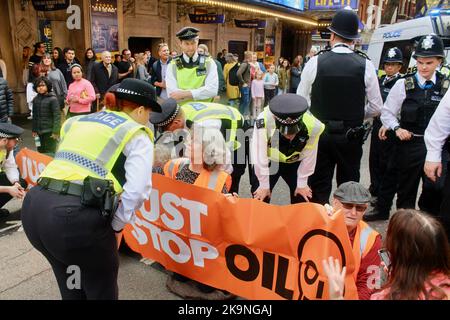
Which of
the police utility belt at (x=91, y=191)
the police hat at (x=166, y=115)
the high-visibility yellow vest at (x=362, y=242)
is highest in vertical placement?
the police hat at (x=166, y=115)

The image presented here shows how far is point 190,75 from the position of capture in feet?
14.1

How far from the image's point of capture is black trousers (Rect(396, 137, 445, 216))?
12.8 feet

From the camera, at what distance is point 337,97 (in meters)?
3.48

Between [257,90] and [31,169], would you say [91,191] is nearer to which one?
[31,169]

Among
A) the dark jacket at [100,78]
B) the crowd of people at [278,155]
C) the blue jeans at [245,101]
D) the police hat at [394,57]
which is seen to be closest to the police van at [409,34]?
the police hat at [394,57]

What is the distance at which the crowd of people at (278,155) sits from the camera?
1.96 metres

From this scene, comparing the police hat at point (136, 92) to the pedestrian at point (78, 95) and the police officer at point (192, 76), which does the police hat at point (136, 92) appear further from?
the pedestrian at point (78, 95)

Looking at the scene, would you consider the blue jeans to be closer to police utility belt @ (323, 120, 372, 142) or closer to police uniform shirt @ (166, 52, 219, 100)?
police uniform shirt @ (166, 52, 219, 100)

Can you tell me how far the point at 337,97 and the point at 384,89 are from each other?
7.89 ft

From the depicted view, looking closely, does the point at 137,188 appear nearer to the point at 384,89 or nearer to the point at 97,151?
the point at 97,151

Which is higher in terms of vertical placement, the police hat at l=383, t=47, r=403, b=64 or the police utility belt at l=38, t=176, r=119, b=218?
the police hat at l=383, t=47, r=403, b=64

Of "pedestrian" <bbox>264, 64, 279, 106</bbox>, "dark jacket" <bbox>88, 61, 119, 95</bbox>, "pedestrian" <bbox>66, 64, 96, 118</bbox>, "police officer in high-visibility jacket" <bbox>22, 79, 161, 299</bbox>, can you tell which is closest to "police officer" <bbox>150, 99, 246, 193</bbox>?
"police officer in high-visibility jacket" <bbox>22, 79, 161, 299</bbox>

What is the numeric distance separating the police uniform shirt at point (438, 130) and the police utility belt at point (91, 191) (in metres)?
2.36

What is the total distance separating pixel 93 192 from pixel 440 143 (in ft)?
8.22
